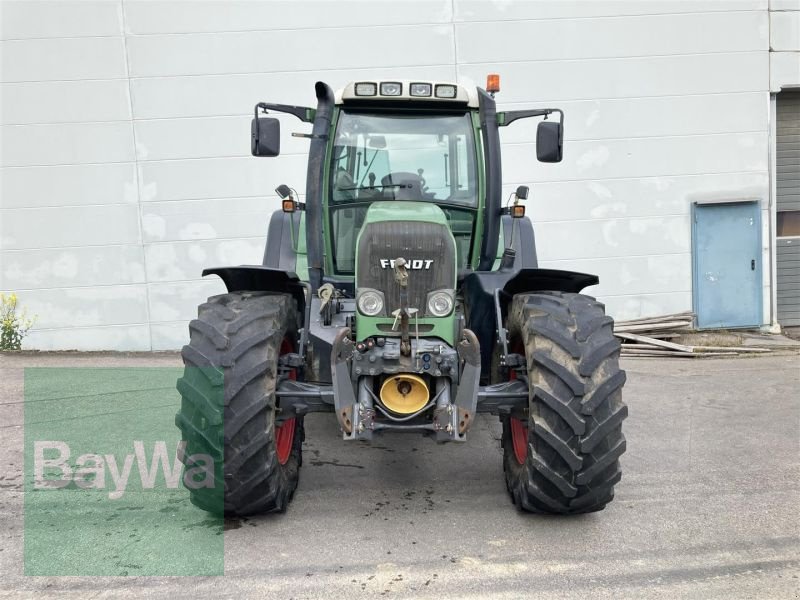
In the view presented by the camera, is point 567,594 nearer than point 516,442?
Yes

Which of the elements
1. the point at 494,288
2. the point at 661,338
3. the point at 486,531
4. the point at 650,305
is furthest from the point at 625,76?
the point at 486,531

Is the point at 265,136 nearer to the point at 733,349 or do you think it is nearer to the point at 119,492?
the point at 119,492

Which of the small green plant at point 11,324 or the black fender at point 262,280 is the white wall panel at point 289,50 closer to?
the small green plant at point 11,324

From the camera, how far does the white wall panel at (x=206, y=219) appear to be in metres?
9.88

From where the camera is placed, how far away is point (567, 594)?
132 inches

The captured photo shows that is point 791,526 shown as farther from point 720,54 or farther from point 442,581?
point 720,54

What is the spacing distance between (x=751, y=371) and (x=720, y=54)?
4.24 meters

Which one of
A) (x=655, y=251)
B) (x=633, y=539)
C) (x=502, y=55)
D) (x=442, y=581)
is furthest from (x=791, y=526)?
(x=502, y=55)

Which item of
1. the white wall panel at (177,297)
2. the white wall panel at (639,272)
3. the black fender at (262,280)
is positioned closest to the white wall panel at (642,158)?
the white wall panel at (639,272)

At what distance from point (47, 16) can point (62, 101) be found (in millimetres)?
1020

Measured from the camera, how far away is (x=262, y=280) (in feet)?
15.0

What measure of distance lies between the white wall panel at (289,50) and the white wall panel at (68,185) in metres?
→ 1.26

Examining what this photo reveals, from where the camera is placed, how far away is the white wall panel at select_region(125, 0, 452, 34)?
9633 millimetres

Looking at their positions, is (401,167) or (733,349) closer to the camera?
(401,167)
